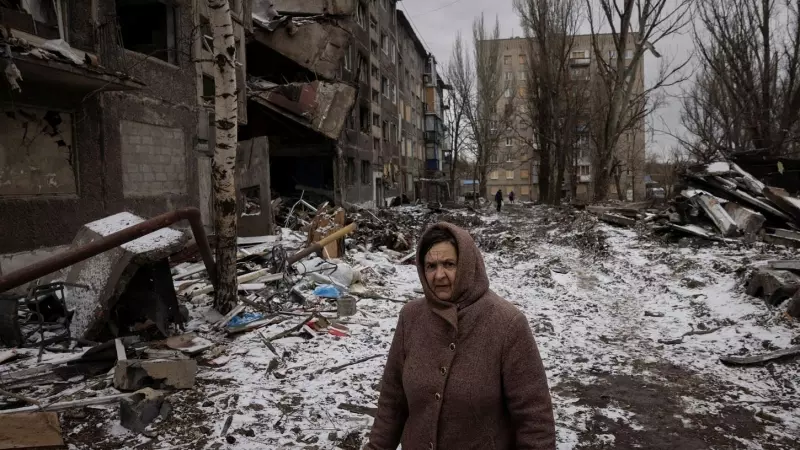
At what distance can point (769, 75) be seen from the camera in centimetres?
2064

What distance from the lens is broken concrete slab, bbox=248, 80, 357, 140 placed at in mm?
18453

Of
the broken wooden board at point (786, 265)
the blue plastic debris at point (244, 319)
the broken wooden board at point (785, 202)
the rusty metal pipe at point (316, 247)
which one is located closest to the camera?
the blue plastic debris at point (244, 319)

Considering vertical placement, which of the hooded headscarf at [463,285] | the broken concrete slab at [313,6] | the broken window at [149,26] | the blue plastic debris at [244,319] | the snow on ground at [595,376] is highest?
A: the broken concrete slab at [313,6]

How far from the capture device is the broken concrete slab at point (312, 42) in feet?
66.6

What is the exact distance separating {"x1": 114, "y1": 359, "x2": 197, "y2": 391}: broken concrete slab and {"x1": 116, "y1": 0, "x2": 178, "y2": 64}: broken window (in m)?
9.19

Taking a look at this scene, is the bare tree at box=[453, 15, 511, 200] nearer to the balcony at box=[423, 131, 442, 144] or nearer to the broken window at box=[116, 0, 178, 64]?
the balcony at box=[423, 131, 442, 144]

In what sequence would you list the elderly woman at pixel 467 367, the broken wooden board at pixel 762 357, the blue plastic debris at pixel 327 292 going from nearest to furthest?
the elderly woman at pixel 467 367, the broken wooden board at pixel 762 357, the blue plastic debris at pixel 327 292

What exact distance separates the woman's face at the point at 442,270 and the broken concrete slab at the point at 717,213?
471 inches

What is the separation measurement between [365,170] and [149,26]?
64.1 feet

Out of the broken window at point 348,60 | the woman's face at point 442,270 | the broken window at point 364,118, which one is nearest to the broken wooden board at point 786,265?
the woman's face at point 442,270

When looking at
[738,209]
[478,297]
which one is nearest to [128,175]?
[478,297]

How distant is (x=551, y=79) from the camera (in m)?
32.6

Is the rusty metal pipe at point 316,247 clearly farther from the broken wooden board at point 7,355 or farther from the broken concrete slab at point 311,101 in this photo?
the broken concrete slab at point 311,101

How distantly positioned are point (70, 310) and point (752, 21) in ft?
86.5
